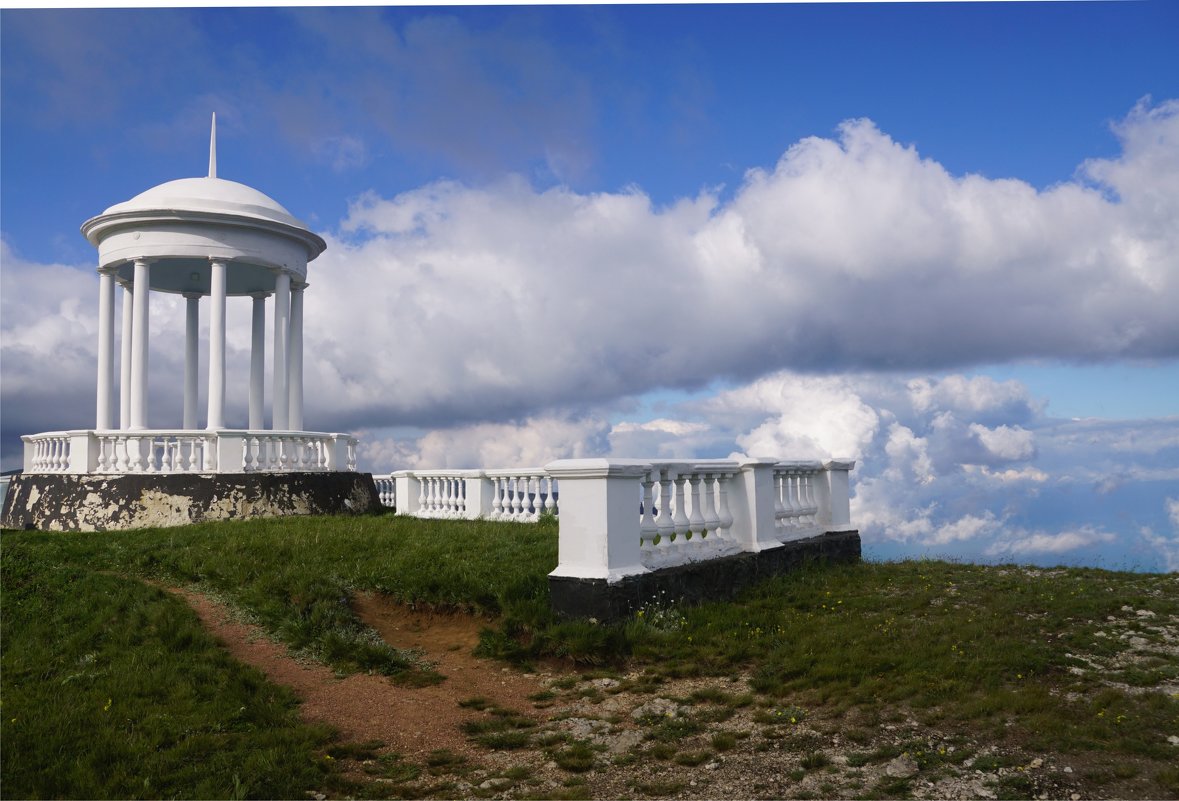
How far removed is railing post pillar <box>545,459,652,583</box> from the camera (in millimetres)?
8453

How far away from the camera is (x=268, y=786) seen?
5691 millimetres

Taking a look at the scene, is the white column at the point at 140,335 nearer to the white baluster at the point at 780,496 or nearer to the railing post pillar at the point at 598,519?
the railing post pillar at the point at 598,519

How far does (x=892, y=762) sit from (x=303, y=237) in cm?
1723

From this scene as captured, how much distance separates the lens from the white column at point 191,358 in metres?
21.3

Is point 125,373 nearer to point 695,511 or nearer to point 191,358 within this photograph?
point 191,358

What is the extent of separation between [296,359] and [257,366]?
1306 millimetres

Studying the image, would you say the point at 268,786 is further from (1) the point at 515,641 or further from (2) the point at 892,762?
(2) the point at 892,762

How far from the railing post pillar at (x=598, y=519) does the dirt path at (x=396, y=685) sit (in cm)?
127

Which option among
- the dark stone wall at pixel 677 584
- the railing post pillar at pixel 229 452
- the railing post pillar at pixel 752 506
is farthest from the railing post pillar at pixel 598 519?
the railing post pillar at pixel 229 452

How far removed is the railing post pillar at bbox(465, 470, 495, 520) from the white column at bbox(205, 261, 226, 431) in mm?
5963

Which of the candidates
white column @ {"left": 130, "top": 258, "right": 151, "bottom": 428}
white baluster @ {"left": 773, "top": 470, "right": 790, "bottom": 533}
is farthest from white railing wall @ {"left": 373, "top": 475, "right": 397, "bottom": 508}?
white baluster @ {"left": 773, "top": 470, "right": 790, "bottom": 533}

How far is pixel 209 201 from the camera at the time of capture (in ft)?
58.7

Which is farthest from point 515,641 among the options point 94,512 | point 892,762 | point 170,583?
point 94,512

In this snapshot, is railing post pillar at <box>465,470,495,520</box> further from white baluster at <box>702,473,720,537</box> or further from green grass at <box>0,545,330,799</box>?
green grass at <box>0,545,330,799</box>
